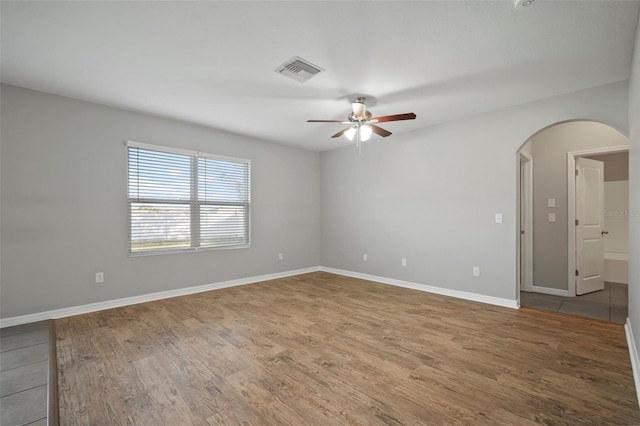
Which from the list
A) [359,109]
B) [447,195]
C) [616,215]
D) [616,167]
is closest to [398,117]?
[359,109]

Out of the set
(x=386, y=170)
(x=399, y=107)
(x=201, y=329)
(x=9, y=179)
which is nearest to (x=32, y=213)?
(x=9, y=179)

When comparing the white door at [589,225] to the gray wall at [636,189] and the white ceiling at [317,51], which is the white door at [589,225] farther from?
the gray wall at [636,189]

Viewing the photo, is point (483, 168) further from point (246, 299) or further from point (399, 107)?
point (246, 299)

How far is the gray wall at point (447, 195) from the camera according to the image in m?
3.65

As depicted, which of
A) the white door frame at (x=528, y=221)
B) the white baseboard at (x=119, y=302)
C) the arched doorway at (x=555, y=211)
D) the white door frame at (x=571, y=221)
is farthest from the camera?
the white door frame at (x=528, y=221)

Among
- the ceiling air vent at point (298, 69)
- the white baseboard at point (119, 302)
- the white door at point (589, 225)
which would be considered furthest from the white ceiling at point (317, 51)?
the white baseboard at point (119, 302)

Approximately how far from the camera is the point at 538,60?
8.63ft

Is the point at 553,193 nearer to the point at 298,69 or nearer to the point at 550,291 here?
the point at 550,291

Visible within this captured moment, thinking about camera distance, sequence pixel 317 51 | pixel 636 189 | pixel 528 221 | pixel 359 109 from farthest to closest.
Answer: pixel 528 221 → pixel 359 109 → pixel 317 51 → pixel 636 189

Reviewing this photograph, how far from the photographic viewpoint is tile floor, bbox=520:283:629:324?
350 centimetres

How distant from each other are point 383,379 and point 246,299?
2.58m

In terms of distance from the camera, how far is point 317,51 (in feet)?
8.18

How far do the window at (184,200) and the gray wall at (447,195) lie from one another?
6.98 feet

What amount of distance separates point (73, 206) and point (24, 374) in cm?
200
